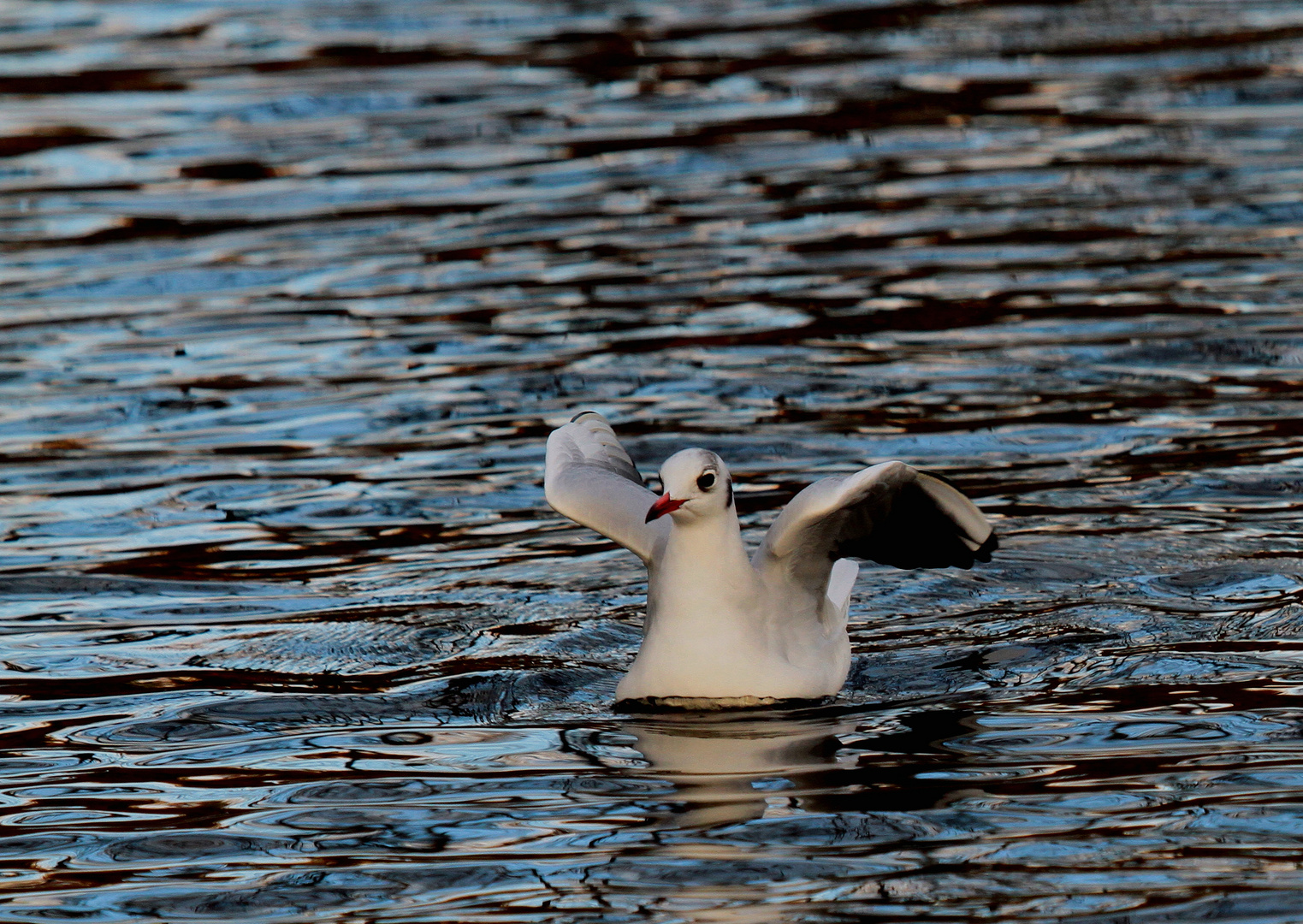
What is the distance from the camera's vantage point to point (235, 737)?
7336 millimetres

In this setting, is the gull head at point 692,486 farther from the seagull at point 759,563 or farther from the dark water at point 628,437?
the dark water at point 628,437

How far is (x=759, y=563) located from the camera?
7.75m

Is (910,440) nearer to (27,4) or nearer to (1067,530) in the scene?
(1067,530)

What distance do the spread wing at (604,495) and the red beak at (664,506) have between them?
51cm

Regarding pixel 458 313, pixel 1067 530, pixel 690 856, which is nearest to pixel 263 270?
pixel 458 313

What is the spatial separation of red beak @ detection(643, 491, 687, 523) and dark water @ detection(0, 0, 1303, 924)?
0.70 meters

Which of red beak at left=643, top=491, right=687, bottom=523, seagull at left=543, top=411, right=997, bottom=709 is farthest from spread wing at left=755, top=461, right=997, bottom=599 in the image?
red beak at left=643, top=491, right=687, bottom=523

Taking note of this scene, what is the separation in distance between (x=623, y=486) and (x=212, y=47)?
52.4 feet

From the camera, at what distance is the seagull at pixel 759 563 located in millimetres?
7340

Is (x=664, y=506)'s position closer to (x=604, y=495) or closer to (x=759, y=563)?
(x=759, y=563)

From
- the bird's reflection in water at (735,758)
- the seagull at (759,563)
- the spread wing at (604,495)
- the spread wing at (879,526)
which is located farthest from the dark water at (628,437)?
the spread wing at (604,495)

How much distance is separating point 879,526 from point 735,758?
1.21 meters

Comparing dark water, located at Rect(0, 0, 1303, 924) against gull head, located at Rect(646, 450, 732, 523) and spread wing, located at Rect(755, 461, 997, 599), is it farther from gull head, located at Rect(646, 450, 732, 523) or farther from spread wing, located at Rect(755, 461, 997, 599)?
gull head, located at Rect(646, 450, 732, 523)

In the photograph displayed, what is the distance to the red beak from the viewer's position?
7148 mm
